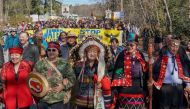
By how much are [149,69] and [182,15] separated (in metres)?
19.5

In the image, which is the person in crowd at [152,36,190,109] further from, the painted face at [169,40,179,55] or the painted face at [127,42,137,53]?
the painted face at [127,42,137,53]

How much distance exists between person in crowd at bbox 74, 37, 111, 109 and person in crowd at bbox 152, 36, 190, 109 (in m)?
1.17

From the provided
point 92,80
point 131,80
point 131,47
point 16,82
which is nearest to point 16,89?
point 16,82

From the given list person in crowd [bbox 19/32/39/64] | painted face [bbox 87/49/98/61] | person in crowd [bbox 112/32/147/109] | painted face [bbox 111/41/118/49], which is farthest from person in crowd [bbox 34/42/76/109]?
painted face [bbox 111/41/118/49]

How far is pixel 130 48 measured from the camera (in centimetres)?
765

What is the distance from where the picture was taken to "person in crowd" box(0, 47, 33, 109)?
727 cm

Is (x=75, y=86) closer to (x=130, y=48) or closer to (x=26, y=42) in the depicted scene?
(x=130, y=48)

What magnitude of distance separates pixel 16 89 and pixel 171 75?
2.52m

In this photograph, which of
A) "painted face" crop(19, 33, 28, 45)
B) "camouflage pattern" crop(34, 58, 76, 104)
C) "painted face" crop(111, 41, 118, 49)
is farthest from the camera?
"painted face" crop(111, 41, 118, 49)

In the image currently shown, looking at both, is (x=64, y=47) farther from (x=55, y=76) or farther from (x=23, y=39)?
(x=55, y=76)

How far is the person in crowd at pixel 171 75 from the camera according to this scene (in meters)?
7.80

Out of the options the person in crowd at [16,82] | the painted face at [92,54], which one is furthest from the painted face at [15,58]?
the painted face at [92,54]

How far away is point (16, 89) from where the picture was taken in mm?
7355

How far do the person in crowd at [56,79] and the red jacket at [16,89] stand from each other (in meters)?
0.46
